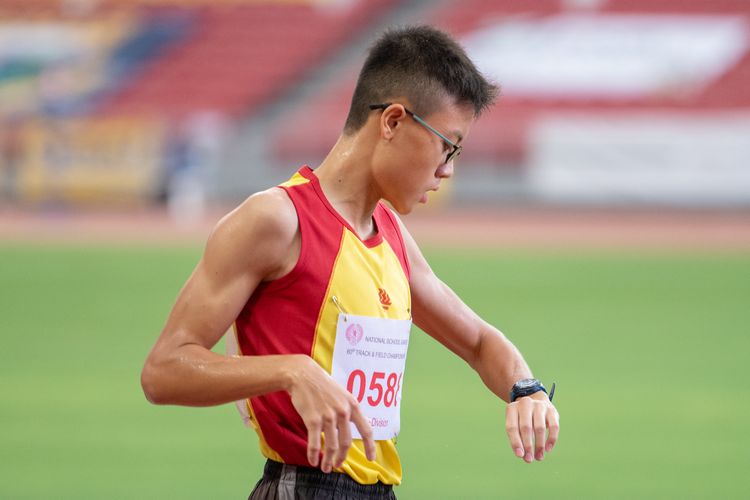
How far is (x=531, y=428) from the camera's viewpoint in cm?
307

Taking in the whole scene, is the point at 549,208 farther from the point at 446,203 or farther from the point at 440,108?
the point at 440,108

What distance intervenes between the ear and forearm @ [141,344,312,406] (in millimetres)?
745

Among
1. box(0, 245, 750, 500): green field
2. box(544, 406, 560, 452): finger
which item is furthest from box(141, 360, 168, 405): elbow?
box(0, 245, 750, 500): green field

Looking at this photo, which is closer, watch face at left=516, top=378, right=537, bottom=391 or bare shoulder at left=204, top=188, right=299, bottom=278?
bare shoulder at left=204, top=188, right=299, bottom=278

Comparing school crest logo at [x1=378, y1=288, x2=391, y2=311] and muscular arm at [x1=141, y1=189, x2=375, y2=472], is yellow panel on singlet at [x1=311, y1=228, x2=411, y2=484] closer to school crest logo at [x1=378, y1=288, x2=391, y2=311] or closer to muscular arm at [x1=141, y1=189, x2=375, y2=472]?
school crest logo at [x1=378, y1=288, x2=391, y2=311]

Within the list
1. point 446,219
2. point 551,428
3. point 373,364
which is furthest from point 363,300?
point 446,219

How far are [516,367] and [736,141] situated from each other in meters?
22.5

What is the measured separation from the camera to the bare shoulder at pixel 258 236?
290 centimetres

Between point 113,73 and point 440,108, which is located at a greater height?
point 113,73

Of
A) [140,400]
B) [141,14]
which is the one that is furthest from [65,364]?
[141,14]

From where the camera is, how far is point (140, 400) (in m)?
9.09

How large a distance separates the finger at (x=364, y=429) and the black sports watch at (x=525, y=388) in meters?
0.57

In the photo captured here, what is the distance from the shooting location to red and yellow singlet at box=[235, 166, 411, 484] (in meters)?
3.06

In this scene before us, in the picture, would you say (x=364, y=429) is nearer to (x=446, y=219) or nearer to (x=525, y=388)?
(x=525, y=388)
